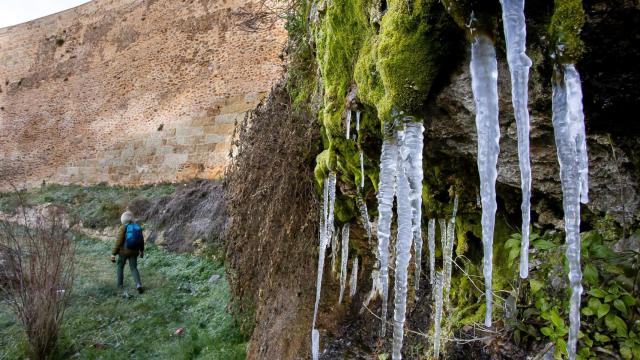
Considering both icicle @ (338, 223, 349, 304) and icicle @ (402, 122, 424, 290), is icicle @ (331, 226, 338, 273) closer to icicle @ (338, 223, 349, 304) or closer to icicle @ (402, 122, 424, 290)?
icicle @ (338, 223, 349, 304)

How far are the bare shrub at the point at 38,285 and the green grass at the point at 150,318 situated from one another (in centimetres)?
24

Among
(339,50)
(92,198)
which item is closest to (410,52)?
(339,50)

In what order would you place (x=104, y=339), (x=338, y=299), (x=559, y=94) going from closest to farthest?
(x=559, y=94)
(x=338, y=299)
(x=104, y=339)

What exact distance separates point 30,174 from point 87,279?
37.1 ft

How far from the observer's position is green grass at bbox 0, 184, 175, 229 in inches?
408

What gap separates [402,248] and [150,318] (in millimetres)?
4706

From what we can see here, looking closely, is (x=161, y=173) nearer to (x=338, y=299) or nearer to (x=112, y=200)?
(x=112, y=200)

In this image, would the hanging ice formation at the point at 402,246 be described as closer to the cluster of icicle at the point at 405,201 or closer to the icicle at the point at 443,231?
the cluster of icicle at the point at 405,201

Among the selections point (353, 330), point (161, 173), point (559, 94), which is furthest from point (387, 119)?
point (161, 173)

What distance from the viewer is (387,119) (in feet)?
6.14

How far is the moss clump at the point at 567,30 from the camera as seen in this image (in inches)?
49.2

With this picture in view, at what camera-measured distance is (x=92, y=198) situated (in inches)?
479

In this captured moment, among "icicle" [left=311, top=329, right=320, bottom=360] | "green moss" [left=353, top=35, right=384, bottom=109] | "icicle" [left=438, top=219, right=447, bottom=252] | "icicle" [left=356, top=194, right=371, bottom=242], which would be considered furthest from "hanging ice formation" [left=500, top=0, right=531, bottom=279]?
"icicle" [left=311, top=329, right=320, bottom=360]

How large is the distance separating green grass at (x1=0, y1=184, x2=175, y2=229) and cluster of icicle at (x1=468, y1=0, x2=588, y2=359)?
980 cm
